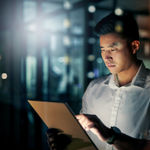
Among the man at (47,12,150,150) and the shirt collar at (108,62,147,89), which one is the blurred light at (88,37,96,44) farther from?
the shirt collar at (108,62,147,89)

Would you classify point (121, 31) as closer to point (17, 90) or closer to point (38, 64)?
point (38, 64)

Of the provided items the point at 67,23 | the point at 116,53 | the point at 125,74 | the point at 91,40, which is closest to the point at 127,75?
the point at 125,74

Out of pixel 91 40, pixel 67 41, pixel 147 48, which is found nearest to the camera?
pixel 147 48

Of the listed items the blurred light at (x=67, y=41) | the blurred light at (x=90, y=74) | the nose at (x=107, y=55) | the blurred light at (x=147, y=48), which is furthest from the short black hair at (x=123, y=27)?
the blurred light at (x=67, y=41)

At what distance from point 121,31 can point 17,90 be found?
364cm

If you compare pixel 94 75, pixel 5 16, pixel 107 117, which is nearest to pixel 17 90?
pixel 5 16

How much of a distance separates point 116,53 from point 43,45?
2.26 meters

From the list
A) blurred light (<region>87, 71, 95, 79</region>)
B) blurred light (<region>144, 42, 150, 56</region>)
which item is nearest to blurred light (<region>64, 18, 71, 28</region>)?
blurred light (<region>87, 71, 95, 79</region>)

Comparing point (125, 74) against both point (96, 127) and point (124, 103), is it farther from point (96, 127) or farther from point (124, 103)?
point (96, 127)

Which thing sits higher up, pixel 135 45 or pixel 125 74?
pixel 135 45

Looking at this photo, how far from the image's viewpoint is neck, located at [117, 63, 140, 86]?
1.43 meters

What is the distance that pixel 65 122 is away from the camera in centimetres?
122

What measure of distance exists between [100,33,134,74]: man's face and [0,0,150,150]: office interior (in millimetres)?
448

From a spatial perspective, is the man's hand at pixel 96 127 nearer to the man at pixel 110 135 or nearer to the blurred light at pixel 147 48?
the man at pixel 110 135
